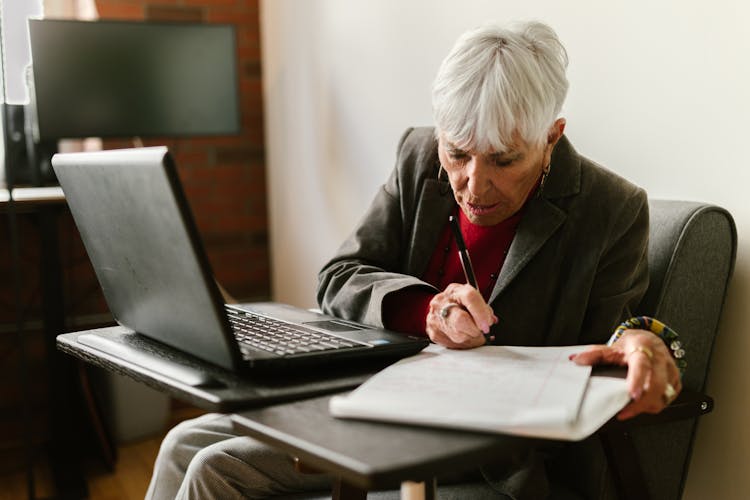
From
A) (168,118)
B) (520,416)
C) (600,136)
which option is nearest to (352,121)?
(168,118)

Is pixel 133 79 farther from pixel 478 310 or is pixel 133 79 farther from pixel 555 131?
pixel 478 310

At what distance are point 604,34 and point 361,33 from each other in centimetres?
111

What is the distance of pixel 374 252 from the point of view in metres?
1.64

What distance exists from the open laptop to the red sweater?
0.49 feet

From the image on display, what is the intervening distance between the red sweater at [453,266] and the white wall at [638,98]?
0.35 m

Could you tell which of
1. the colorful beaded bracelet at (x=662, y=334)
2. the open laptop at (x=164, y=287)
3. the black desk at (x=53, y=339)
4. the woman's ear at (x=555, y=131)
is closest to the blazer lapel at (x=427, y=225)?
the woman's ear at (x=555, y=131)

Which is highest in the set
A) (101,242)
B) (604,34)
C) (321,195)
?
(604,34)

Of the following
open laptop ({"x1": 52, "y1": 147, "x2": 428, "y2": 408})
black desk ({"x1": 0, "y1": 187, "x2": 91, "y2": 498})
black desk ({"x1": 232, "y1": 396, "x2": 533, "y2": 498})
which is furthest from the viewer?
black desk ({"x1": 0, "y1": 187, "x2": 91, "y2": 498})

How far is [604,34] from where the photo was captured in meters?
1.75

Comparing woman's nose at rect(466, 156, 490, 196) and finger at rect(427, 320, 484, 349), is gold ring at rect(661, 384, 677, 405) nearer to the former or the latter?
finger at rect(427, 320, 484, 349)

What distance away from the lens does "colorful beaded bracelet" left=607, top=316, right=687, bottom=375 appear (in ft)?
3.77

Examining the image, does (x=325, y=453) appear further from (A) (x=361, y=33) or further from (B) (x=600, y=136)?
(A) (x=361, y=33)

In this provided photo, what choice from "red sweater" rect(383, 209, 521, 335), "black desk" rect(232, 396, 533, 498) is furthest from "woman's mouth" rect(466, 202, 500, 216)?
"black desk" rect(232, 396, 533, 498)

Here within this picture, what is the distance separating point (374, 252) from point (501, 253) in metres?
0.25
